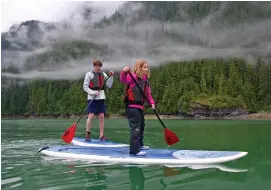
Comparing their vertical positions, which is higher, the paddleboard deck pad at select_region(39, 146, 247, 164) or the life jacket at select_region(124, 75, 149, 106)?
the life jacket at select_region(124, 75, 149, 106)

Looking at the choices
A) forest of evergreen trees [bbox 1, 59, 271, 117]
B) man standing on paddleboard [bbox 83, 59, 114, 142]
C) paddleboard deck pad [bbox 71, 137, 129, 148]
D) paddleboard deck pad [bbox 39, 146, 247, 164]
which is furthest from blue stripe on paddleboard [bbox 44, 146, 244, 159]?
forest of evergreen trees [bbox 1, 59, 271, 117]

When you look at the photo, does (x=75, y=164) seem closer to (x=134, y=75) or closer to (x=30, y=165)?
(x=30, y=165)

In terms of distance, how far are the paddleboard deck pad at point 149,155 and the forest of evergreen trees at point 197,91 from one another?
11234 centimetres

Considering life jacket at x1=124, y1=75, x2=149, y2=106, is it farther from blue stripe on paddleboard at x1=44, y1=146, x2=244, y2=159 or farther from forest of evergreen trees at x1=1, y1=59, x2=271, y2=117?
forest of evergreen trees at x1=1, y1=59, x2=271, y2=117

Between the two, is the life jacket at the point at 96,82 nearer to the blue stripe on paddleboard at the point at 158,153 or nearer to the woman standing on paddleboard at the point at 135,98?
the blue stripe on paddleboard at the point at 158,153

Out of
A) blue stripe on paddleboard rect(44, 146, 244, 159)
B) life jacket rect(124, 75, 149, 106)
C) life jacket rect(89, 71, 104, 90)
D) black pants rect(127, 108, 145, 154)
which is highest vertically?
life jacket rect(89, 71, 104, 90)

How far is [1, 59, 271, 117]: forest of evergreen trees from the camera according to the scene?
429 ft

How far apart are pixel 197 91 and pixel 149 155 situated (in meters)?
135

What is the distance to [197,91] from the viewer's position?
140 m

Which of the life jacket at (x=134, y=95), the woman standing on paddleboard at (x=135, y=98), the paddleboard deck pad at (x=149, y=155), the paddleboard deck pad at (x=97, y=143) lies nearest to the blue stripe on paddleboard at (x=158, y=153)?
the paddleboard deck pad at (x=149, y=155)

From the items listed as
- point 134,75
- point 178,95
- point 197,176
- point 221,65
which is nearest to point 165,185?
point 197,176

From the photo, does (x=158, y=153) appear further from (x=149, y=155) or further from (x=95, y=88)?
(x=95, y=88)

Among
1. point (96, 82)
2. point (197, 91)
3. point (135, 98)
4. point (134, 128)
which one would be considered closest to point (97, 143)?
point (96, 82)

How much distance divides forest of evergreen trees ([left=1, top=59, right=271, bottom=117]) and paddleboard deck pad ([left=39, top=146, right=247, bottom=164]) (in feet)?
369
